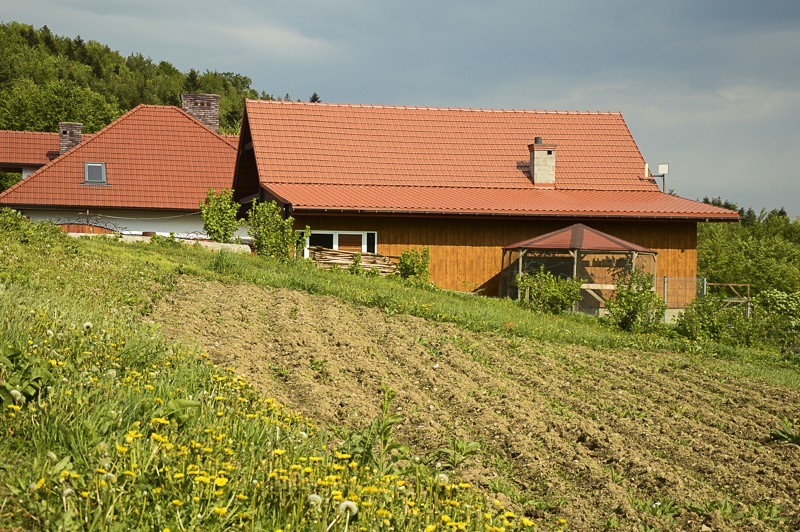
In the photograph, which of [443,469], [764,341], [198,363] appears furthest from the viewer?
[764,341]

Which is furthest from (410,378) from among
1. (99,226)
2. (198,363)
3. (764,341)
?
(99,226)

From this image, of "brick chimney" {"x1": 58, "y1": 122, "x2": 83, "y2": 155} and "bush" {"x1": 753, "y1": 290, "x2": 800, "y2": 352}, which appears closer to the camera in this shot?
"bush" {"x1": 753, "y1": 290, "x2": 800, "y2": 352}

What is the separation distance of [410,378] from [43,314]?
4173 mm

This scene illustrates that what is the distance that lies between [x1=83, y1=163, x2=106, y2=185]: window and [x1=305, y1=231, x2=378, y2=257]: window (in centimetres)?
1219

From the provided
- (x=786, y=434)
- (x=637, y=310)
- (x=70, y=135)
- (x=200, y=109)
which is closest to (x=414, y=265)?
(x=637, y=310)

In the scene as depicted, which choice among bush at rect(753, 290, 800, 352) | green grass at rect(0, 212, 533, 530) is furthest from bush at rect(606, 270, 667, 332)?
green grass at rect(0, 212, 533, 530)

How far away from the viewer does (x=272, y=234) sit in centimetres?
2145

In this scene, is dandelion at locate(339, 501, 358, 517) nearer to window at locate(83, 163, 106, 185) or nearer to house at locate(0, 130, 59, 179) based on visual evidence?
window at locate(83, 163, 106, 185)

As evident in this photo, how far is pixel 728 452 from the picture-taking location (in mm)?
8258

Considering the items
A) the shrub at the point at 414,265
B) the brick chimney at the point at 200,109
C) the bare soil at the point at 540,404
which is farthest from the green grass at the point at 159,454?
the brick chimney at the point at 200,109

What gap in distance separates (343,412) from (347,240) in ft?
54.4

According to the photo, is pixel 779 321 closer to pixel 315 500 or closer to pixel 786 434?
pixel 786 434

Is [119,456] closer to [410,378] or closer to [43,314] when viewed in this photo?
[43,314]

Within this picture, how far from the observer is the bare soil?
702 cm
